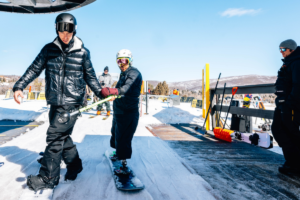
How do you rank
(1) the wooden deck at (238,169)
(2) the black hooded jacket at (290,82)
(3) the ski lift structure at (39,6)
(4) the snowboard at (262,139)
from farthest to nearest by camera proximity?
(3) the ski lift structure at (39,6) → (4) the snowboard at (262,139) → (2) the black hooded jacket at (290,82) → (1) the wooden deck at (238,169)

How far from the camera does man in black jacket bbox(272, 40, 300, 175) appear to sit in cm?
A: 262

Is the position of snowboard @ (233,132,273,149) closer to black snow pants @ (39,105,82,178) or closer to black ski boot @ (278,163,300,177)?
black ski boot @ (278,163,300,177)

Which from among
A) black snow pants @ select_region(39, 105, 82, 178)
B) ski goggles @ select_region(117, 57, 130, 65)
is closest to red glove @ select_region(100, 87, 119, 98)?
black snow pants @ select_region(39, 105, 82, 178)

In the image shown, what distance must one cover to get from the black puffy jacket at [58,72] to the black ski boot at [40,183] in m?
0.83

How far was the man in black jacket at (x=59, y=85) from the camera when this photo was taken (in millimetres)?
2076

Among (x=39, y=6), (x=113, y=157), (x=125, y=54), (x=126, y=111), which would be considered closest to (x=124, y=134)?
(x=126, y=111)

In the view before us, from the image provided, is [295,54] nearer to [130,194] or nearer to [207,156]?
[207,156]

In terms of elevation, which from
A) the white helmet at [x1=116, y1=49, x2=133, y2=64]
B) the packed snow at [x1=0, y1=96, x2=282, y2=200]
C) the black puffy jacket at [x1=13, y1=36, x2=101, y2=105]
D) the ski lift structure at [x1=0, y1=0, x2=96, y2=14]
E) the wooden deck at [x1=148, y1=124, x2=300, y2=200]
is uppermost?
the ski lift structure at [x1=0, y1=0, x2=96, y2=14]

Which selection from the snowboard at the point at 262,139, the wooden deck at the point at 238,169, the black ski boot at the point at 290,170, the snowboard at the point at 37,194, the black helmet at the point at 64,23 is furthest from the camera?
the snowboard at the point at 262,139

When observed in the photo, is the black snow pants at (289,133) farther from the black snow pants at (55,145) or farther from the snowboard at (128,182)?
the black snow pants at (55,145)

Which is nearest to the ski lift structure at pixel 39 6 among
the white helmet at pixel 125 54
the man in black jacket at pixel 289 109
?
the white helmet at pixel 125 54

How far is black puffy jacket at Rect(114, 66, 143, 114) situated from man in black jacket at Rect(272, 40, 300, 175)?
84.7 inches

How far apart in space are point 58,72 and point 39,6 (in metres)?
3.43

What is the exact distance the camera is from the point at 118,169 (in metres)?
2.58
